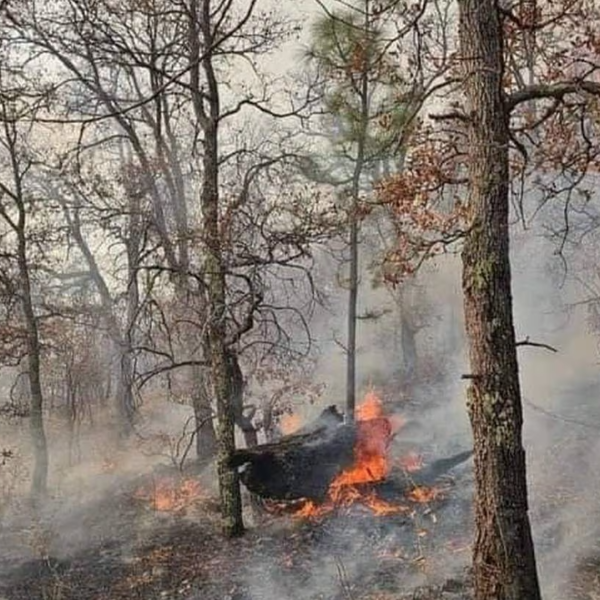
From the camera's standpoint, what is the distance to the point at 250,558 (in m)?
9.82

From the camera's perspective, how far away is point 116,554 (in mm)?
10797

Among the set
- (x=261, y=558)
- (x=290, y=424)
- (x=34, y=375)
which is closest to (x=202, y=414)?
Answer: (x=34, y=375)

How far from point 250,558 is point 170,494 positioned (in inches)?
167

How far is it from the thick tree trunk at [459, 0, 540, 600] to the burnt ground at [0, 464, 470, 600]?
224 cm

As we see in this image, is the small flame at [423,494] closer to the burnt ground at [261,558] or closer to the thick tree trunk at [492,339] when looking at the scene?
the burnt ground at [261,558]

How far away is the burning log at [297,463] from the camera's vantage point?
11055 millimetres

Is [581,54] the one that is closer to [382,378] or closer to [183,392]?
[183,392]

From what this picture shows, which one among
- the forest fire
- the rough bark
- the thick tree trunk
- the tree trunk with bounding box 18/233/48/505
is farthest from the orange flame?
the tree trunk with bounding box 18/233/48/505

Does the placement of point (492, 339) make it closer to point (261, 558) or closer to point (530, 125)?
point (530, 125)

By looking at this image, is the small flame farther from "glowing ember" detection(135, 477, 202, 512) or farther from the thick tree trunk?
the thick tree trunk

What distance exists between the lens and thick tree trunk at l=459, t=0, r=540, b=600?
5.48m

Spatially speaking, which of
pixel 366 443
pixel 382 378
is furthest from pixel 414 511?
pixel 382 378

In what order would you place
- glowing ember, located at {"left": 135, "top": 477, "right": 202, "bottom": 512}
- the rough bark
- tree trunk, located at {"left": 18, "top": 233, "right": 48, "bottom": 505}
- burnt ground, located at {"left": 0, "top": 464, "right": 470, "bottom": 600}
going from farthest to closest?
tree trunk, located at {"left": 18, "top": 233, "right": 48, "bottom": 505}, glowing ember, located at {"left": 135, "top": 477, "right": 202, "bottom": 512}, the rough bark, burnt ground, located at {"left": 0, "top": 464, "right": 470, "bottom": 600}

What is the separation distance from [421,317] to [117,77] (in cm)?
1255
